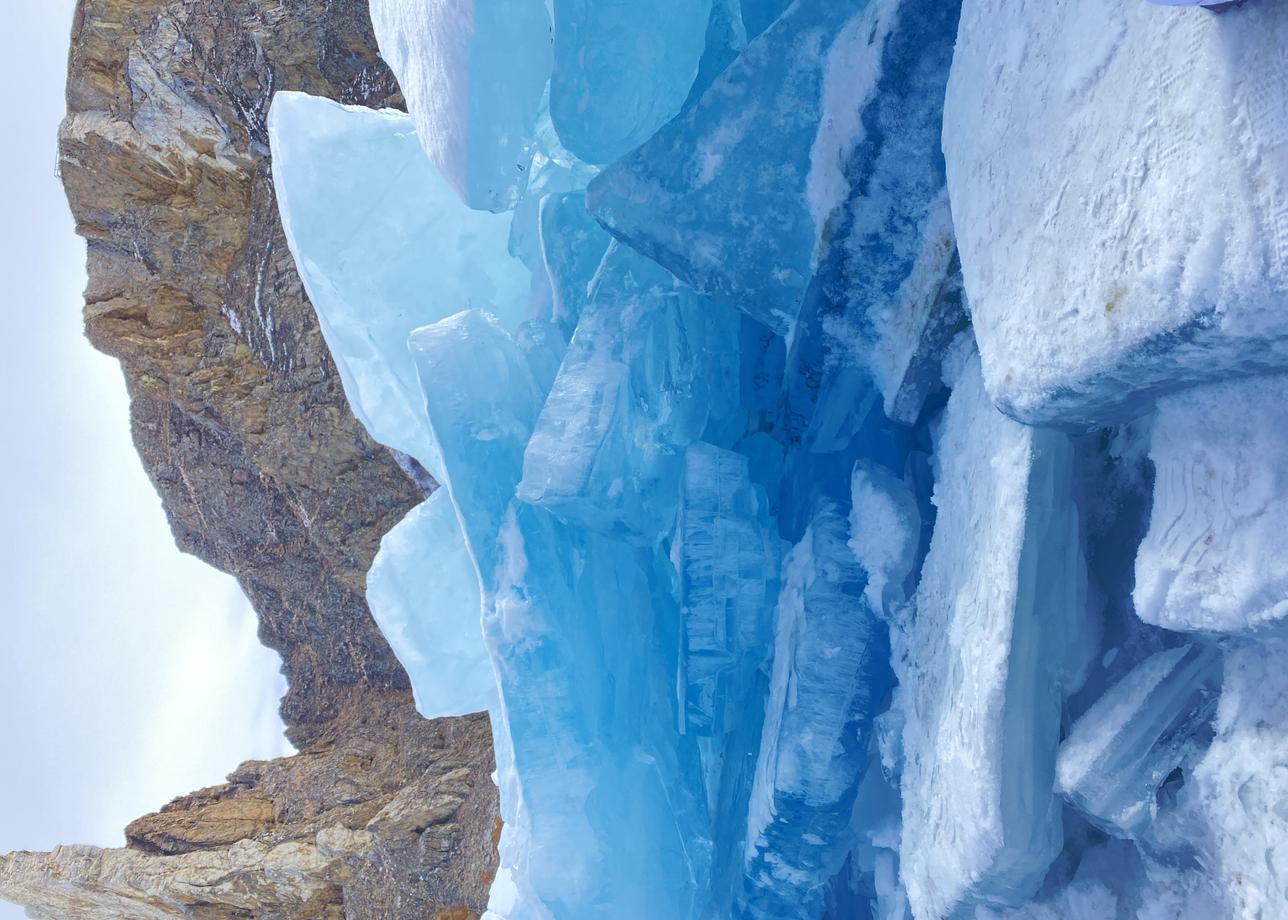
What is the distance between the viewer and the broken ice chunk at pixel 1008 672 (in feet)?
3.33

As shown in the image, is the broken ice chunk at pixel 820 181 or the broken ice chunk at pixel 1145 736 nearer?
the broken ice chunk at pixel 1145 736

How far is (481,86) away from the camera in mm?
1479

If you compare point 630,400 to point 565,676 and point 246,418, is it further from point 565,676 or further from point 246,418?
point 246,418

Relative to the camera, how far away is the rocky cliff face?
3738 mm

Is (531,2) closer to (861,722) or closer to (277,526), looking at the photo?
(861,722)

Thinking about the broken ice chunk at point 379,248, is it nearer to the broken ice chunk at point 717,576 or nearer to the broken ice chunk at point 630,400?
the broken ice chunk at point 630,400

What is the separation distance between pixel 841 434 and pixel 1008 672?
65cm

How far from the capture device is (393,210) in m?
2.28

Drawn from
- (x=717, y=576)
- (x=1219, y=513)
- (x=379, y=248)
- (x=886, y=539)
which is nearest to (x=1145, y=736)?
(x=1219, y=513)

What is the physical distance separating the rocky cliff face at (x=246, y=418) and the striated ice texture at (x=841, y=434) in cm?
178

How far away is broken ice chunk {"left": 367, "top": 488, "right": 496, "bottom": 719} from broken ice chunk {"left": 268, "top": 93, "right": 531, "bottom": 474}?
0.67 feet

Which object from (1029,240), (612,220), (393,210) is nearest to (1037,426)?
(1029,240)

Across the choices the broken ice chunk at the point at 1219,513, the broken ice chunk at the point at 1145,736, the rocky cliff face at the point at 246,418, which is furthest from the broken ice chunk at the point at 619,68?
the rocky cliff face at the point at 246,418

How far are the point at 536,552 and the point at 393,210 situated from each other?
3.61 ft
